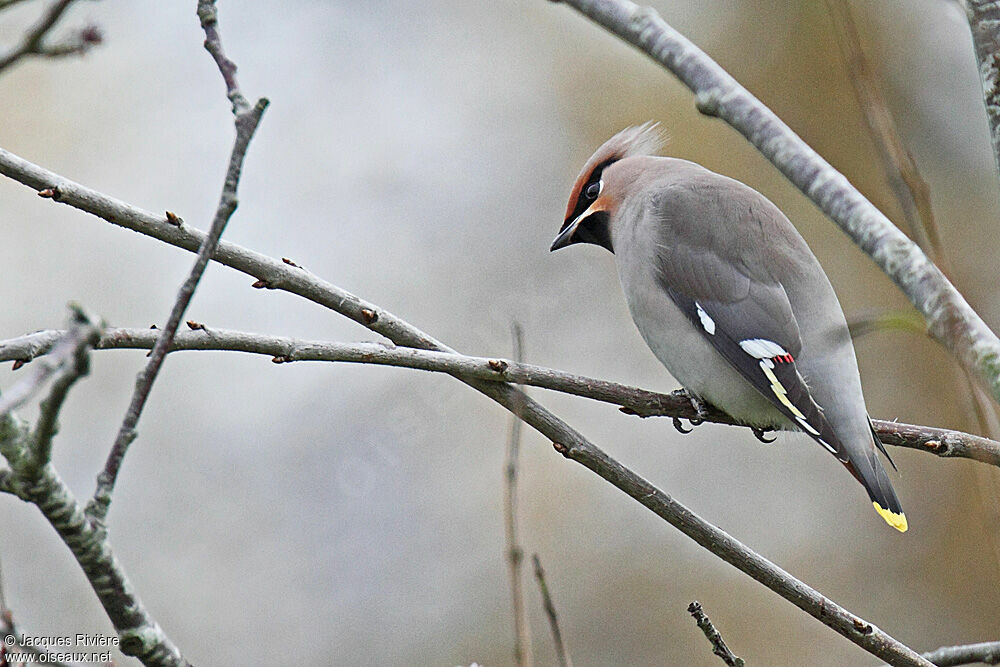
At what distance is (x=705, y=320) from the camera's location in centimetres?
343

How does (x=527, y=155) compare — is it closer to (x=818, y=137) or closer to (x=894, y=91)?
(x=818, y=137)

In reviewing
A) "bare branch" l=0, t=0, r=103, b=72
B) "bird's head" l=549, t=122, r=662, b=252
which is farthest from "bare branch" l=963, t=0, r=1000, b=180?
"bird's head" l=549, t=122, r=662, b=252

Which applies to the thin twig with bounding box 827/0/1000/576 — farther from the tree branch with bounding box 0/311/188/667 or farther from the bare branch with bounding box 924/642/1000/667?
the tree branch with bounding box 0/311/188/667

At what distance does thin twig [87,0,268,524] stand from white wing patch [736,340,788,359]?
81.7 inches

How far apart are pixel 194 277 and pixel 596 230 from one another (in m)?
2.73

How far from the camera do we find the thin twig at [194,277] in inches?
55.4

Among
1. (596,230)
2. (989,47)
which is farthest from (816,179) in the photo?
(596,230)

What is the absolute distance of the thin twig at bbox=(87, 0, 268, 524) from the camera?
4.61 feet

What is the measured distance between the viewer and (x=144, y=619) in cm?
150

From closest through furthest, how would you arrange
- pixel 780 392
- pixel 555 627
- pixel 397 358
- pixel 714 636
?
pixel 555 627 < pixel 714 636 < pixel 397 358 < pixel 780 392

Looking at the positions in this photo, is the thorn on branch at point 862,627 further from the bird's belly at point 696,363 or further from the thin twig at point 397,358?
the bird's belly at point 696,363

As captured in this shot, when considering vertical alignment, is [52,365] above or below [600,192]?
below

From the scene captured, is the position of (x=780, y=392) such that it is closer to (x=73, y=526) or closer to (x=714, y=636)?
(x=714, y=636)

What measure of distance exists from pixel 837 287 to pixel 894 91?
1.35m
